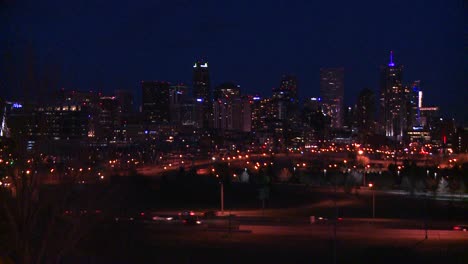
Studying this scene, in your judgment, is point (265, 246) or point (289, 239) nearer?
point (265, 246)

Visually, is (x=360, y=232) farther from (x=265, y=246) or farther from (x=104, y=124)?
(x=104, y=124)

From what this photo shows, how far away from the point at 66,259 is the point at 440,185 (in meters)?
30.1

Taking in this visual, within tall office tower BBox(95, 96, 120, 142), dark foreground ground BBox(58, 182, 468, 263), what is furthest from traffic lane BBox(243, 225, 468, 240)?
tall office tower BBox(95, 96, 120, 142)

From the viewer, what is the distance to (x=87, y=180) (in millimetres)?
7637

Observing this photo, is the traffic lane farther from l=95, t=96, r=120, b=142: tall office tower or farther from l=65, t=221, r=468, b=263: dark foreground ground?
l=95, t=96, r=120, b=142: tall office tower

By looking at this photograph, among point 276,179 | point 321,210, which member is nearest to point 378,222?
point 321,210

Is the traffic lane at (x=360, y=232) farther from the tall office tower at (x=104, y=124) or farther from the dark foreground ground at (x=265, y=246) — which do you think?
the tall office tower at (x=104, y=124)

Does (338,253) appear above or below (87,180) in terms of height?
below

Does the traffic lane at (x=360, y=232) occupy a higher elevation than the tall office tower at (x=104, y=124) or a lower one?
lower

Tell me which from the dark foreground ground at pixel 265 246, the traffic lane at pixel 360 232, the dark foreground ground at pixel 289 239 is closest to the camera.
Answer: the dark foreground ground at pixel 265 246

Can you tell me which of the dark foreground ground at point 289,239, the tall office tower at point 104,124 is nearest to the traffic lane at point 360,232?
the dark foreground ground at point 289,239

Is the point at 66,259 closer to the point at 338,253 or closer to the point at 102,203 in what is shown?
the point at 102,203

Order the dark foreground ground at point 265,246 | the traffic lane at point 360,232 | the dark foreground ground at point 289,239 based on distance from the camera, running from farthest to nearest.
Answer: the traffic lane at point 360,232 < the dark foreground ground at point 289,239 < the dark foreground ground at point 265,246

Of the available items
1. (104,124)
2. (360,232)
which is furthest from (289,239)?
(104,124)
